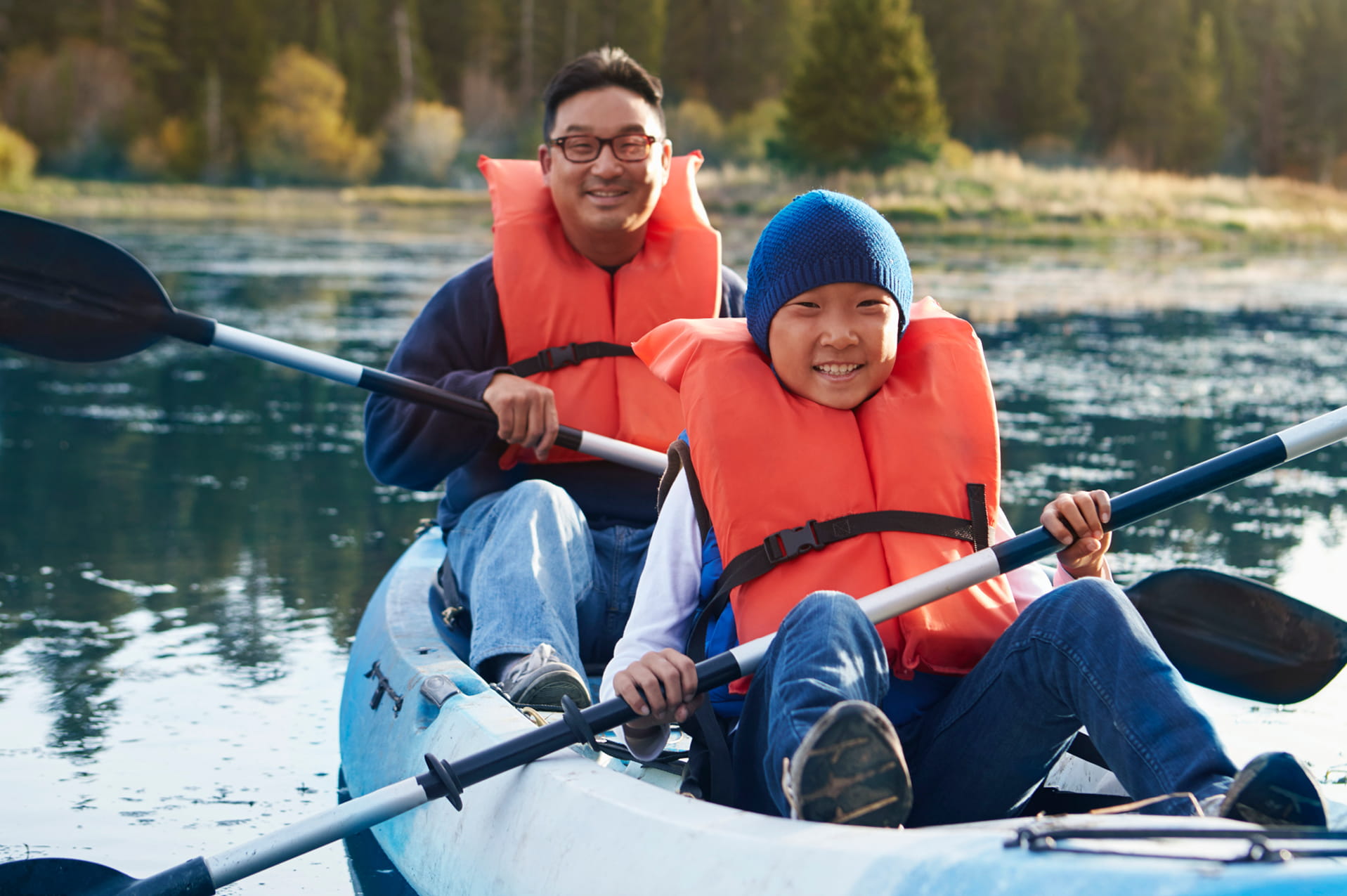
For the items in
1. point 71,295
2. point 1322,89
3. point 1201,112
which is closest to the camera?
point 71,295

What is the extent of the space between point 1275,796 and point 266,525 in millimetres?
3670

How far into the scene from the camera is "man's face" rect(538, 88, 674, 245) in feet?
9.16

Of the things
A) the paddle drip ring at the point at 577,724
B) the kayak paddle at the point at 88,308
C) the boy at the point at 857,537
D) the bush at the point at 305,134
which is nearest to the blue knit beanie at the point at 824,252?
the boy at the point at 857,537

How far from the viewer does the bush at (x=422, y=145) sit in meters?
35.0

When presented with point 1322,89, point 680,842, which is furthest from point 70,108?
point 680,842

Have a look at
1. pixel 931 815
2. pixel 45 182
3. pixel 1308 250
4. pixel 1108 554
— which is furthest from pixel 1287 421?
pixel 45 182

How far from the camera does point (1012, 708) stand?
5.74ft

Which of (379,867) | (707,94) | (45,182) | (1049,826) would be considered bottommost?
(379,867)

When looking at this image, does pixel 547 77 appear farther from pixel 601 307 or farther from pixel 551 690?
pixel 551 690

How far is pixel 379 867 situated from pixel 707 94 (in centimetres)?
4203

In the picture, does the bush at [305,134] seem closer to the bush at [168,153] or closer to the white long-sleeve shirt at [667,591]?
the bush at [168,153]

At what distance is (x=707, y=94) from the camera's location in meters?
43.1

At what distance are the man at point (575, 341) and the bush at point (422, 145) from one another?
3233 centimetres

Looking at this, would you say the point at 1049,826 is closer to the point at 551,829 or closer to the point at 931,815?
the point at 931,815
